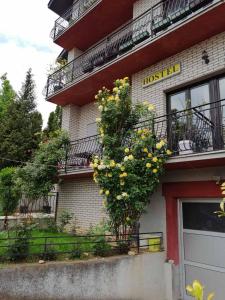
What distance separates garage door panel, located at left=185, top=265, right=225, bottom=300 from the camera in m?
6.73

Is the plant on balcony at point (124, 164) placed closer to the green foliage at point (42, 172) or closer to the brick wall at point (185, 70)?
the brick wall at point (185, 70)

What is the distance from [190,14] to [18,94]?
2685 cm

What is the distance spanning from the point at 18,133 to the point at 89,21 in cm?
1349

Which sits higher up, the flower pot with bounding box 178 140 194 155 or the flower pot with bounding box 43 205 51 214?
the flower pot with bounding box 178 140 194 155

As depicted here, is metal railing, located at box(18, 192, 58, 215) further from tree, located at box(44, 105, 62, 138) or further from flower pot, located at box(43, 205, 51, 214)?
tree, located at box(44, 105, 62, 138)

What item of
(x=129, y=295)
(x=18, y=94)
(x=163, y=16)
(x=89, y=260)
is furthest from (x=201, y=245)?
(x=18, y=94)

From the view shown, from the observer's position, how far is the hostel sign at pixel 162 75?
28.0ft

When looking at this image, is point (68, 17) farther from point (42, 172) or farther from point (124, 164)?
point (124, 164)

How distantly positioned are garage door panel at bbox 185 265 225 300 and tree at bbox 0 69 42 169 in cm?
1602

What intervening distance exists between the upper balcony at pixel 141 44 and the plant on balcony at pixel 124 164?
1.98m

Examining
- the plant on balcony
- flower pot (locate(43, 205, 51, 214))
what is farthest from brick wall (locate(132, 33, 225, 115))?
flower pot (locate(43, 205, 51, 214))

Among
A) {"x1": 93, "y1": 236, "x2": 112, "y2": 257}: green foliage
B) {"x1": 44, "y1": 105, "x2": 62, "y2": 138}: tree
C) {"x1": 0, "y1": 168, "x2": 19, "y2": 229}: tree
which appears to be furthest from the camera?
{"x1": 44, "y1": 105, "x2": 62, "y2": 138}: tree

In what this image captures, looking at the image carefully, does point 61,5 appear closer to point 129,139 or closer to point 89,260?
point 129,139

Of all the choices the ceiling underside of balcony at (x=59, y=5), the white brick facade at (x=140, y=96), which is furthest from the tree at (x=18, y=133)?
the white brick facade at (x=140, y=96)
